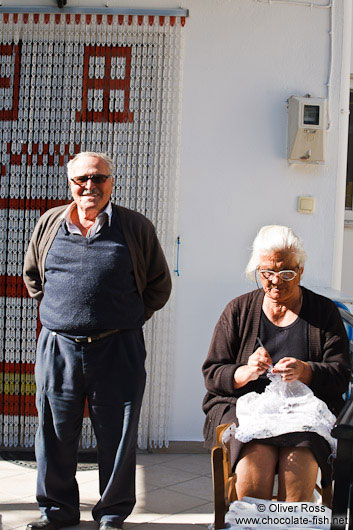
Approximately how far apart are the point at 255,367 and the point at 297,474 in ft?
1.49

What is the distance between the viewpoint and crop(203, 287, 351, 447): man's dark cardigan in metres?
3.03

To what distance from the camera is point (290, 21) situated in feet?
16.9

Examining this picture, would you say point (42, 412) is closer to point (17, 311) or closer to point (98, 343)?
point (98, 343)

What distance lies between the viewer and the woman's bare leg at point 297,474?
9.17 ft

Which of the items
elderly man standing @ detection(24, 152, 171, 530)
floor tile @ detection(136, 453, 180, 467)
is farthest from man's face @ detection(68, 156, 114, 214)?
floor tile @ detection(136, 453, 180, 467)

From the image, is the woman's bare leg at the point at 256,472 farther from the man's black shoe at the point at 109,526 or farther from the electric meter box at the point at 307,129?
the electric meter box at the point at 307,129

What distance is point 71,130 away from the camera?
17.0 feet

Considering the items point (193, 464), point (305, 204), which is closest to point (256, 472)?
point (193, 464)

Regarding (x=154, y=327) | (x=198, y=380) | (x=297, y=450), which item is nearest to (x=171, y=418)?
(x=198, y=380)

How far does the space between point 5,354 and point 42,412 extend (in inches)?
64.3

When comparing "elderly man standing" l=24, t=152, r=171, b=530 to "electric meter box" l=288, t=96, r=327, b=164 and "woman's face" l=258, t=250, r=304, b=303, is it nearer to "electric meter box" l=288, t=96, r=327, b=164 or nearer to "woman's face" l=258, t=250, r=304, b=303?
"woman's face" l=258, t=250, r=304, b=303

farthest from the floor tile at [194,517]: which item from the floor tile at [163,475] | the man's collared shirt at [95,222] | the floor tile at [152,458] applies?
the man's collared shirt at [95,222]

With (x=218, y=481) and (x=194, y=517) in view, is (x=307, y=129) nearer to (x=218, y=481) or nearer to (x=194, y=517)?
(x=194, y=517)

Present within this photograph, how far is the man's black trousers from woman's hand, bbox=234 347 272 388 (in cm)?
74
